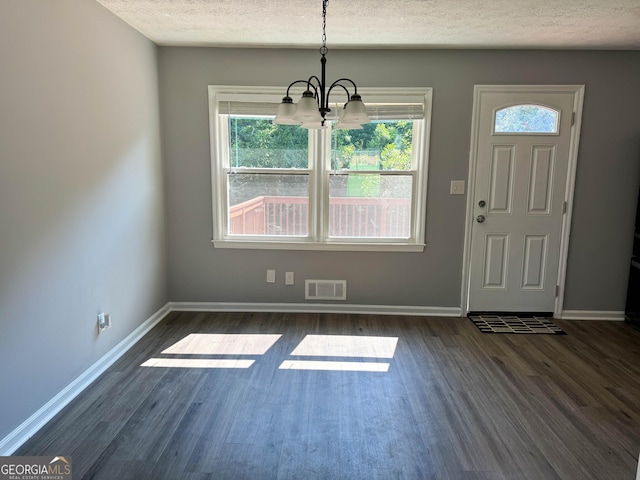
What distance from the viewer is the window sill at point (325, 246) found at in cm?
380

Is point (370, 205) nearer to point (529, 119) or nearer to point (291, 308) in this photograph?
point (291, 308)

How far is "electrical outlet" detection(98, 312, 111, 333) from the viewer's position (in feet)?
8.95

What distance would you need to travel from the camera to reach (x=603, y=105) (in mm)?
3545

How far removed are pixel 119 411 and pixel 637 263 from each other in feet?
14.2

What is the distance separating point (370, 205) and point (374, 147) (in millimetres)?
537

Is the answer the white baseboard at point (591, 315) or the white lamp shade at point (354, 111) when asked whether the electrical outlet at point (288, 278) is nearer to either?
the white lamp shade at point (354, 111)

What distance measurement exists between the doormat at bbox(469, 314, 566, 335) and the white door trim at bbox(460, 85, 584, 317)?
7.1 inches

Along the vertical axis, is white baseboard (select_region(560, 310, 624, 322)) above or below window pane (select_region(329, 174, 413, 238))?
below

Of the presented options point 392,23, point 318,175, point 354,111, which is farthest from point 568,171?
point 354,111

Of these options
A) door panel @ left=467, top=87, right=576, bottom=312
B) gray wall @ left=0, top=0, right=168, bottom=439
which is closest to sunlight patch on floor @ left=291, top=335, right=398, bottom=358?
door panel @ left=467, top=87, right=576, bottom=312

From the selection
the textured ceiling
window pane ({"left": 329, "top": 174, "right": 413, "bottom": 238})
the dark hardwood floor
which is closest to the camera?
the dark hardwood floor

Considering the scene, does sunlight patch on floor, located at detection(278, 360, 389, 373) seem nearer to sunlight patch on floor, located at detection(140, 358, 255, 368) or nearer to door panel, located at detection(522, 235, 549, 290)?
sunlight patch on floor, located at detection(140, 358, 255, 368)

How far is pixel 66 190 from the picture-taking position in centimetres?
234

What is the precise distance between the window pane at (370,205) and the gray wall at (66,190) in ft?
5.56
